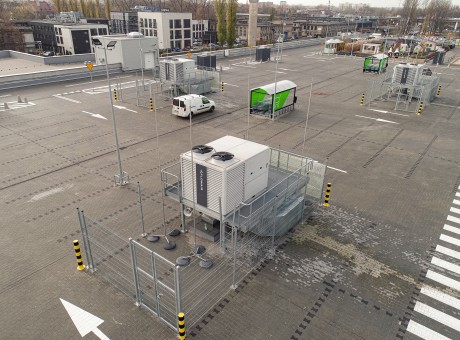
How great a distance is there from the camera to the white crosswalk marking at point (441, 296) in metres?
9.81

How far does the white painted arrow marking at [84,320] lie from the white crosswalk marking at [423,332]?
26.4ft

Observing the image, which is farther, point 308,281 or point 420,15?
point 420,15

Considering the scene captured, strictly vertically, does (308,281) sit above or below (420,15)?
below

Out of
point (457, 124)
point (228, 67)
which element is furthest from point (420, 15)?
point (457, 124)

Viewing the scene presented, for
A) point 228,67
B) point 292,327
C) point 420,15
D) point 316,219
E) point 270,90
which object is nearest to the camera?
point 292,327

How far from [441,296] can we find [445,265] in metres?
1.65

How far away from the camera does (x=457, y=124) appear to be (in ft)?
85.6

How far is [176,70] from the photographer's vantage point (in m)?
29.5

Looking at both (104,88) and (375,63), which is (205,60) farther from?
(375,63)

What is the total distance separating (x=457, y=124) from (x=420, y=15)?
181m

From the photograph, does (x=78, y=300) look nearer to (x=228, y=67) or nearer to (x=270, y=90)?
(x=270, y=90)

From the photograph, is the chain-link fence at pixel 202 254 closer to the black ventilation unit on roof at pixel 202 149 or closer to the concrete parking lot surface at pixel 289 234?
the concrete parking lot surface at pixel 289 234

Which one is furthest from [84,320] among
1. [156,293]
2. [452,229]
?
[452,229]

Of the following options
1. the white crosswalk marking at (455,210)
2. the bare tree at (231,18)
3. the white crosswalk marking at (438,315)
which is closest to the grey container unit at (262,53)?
the bare tree at (231,18)
